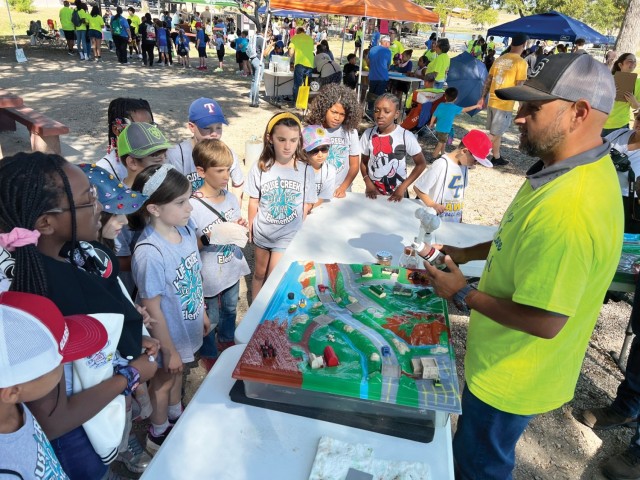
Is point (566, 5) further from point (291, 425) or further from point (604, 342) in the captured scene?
point (291, 425)

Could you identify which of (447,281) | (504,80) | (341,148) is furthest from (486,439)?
(504,80)

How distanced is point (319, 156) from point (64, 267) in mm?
2149

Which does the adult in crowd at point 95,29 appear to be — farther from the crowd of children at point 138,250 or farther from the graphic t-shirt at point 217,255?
the graphic t-shirt at point 217,255

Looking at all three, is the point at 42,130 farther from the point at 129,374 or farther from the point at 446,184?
the point at 129,374

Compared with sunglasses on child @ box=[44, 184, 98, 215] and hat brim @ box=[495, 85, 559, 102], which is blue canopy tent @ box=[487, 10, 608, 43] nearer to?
hat brim @ box=[495, 85, 559, 102]

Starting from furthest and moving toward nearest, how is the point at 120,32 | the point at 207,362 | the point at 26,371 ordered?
the point at 120,32
the point at 207,362
the point at 26,371

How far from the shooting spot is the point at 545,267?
4.36 ft

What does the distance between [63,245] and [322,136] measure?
6.95 feet

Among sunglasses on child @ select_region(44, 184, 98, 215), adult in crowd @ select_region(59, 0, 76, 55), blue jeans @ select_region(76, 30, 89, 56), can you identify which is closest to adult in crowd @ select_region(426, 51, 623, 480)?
sunglasses on child @ select_region(44, 184, 98, 215)

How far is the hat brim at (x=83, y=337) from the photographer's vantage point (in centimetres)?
115

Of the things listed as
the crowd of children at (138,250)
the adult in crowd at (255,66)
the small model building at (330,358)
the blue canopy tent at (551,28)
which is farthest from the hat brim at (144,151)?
the blue canopy tent at (551,28)

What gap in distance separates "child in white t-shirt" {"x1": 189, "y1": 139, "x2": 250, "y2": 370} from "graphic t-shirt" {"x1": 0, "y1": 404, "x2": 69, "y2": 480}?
1.40 m

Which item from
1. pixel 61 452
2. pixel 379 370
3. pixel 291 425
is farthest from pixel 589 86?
pixel 61 452

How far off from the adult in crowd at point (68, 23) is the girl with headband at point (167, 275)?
16137 mm
